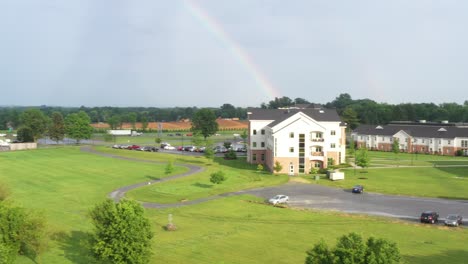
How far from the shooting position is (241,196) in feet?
155

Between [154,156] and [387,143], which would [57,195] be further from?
[387,143]

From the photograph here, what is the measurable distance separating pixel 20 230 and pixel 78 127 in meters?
85.2

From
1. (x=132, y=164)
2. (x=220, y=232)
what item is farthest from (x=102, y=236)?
(x=132, y=164)

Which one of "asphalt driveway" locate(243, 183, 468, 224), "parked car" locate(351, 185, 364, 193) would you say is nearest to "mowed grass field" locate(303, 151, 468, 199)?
"parked car" locate(351, 185, 364, 193)

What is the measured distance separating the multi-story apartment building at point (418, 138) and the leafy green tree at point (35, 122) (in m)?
76.6

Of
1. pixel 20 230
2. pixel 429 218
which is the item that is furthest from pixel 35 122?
pixel 429 218

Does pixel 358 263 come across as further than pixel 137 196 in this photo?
No

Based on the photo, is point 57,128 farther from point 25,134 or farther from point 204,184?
point 204,184

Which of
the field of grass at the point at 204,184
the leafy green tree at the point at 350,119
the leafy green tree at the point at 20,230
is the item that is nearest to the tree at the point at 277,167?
the field of grass at the point at 204,184

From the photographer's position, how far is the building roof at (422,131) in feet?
315

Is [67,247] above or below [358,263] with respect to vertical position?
below

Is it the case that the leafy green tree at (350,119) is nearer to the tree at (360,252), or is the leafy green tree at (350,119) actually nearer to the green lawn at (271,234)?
the green lawn at (271,234)

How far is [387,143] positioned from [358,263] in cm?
9547

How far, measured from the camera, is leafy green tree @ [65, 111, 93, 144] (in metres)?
106
